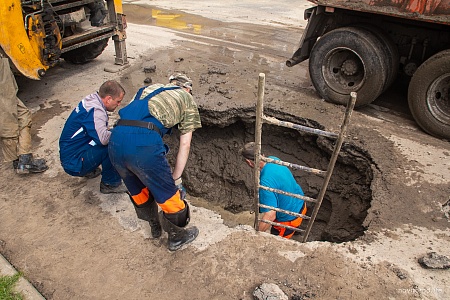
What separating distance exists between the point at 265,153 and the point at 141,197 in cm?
293

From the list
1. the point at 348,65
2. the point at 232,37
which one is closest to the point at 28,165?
the point at 348,65

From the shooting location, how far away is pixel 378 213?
378 cm

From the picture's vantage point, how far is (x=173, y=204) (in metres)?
3.22

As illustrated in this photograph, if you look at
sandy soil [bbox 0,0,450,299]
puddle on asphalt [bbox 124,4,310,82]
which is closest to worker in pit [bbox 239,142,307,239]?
sandy soil [bbox 0,0,450,299]

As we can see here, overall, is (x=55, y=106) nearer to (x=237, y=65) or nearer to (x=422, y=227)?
(x=237, y=65)

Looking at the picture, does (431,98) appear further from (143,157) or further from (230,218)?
(143,157)

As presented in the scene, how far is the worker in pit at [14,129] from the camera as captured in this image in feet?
13.8

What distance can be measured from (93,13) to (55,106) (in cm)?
208

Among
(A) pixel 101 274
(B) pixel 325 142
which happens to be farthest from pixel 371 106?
(A) pixel 101 274

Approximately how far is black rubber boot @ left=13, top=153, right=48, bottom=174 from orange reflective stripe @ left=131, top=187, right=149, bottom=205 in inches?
68.8

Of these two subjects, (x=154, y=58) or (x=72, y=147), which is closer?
(x=72, y=147)

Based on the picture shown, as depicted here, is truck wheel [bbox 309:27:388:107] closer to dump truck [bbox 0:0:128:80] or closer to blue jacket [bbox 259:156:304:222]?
blue jacket [bbox 259:156:304:222]

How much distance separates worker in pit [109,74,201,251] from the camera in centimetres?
296

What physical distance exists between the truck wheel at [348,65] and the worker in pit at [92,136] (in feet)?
11.2
